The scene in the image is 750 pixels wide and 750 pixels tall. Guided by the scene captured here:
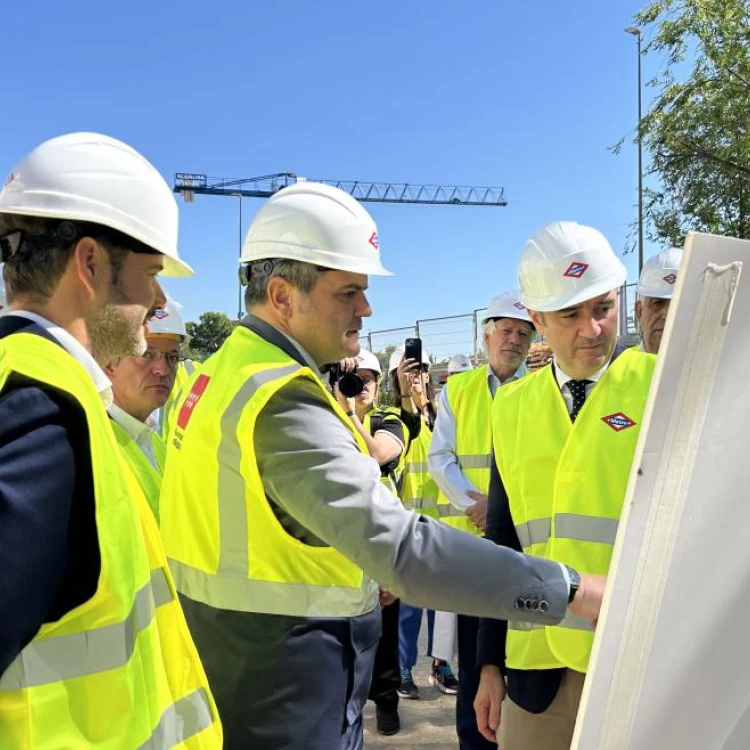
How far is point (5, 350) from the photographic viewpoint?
1122 millimetres

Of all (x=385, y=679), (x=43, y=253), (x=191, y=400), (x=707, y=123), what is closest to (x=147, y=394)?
(x=191, y=400)

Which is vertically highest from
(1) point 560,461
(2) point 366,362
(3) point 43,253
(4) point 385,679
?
(3) point 43,253

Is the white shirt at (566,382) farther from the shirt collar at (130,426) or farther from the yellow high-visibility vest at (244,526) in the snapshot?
the shirt collar at (130,426)

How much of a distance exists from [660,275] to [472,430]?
4.52ft

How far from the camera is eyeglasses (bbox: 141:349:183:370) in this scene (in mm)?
3762

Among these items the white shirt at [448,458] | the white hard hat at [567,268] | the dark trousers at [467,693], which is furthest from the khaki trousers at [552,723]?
the white shirt at [448,458]

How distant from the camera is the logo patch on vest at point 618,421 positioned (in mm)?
2076

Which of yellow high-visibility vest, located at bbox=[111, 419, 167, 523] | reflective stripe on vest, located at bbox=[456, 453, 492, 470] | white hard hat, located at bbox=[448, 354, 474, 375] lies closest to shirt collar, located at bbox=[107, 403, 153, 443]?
yellow high-visibility vest, located at bbox=[111, 419, 167, 523]

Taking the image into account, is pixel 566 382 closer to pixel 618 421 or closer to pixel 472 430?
pixel 618 421

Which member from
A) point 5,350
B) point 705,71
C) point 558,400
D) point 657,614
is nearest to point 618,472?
point 558,400

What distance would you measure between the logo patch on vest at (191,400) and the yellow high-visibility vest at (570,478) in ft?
3.45

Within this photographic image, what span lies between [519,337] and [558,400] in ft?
7.66

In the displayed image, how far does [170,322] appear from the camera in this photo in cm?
426

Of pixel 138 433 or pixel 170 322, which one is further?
pixel 170 322
